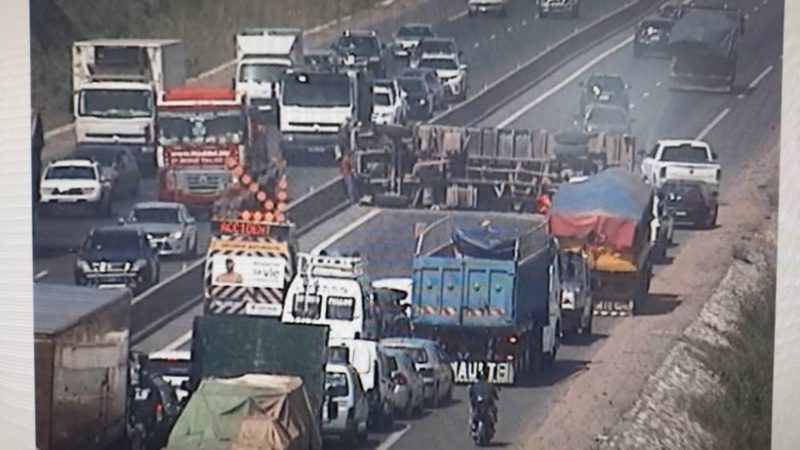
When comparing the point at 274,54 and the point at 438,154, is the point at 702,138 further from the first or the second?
the point at 274,54

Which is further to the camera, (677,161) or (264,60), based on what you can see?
(264,60)

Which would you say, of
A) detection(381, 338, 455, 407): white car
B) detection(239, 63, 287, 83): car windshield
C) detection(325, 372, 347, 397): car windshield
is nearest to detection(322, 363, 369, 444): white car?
detection(325, 372, 347, 397): car windshield

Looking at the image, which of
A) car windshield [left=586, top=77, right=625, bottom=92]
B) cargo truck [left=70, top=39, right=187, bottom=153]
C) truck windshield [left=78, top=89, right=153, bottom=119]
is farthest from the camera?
truck windshield [left=78, top=89, right=153, bottom=119]

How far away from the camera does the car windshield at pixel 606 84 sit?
33.4ft

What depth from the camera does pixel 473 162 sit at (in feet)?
34.0

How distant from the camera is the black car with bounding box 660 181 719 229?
10297mm

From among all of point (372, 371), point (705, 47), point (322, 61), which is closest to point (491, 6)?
point (322, 61)

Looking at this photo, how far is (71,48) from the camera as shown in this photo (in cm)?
1048

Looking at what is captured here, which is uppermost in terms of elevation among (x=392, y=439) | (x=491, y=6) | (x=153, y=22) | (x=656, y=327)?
(x=491, y=6)

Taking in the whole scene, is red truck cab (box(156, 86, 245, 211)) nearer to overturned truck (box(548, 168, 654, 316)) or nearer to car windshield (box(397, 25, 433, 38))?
car windshield (box(397, 25, 433, 38))

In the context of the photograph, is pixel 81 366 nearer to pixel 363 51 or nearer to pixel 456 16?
pixel 363 51

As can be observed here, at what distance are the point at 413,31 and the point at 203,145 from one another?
3.41 ft

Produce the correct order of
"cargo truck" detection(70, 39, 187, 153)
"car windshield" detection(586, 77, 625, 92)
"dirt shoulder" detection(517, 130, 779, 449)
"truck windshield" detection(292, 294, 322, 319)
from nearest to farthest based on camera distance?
"dirt shoulder" detection(517, 130, 779, 449), "car windshield" detection(586, 77, 625, 92), "truck windshield" detection(292, 294, 322, 319), "cargo truck" detection(70, 39, 187, 153)

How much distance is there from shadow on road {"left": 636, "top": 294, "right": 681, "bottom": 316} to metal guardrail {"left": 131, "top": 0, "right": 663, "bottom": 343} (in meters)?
1.02
